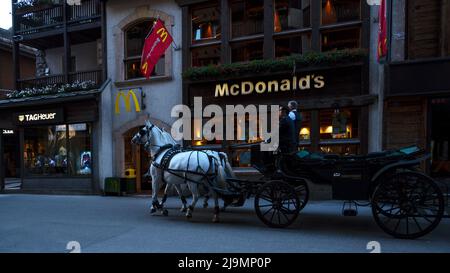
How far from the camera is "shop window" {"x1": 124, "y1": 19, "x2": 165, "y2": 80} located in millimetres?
13273

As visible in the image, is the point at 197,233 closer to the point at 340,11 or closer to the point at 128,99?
the point at 128,99

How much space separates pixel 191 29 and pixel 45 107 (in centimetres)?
697

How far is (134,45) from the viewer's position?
533 inches

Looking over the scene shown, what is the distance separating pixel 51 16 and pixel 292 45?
11.0 metres

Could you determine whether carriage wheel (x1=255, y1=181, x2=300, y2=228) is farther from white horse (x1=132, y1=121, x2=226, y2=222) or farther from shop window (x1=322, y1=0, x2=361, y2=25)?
shop window (x1=322, y1=0, x2=361, y2=25)

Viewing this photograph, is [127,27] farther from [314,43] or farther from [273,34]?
[314,43]

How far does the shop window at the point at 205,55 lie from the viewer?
12227mm

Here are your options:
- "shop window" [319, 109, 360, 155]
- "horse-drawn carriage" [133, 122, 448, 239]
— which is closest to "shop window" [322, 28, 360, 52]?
"shop window" [319, 109, 360, 155]

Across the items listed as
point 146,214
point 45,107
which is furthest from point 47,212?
point 45,107

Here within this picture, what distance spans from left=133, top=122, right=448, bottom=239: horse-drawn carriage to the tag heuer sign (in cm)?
753

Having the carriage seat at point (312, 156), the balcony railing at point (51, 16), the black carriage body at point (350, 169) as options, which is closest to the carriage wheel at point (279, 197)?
the black carriage body at point (350, 169)

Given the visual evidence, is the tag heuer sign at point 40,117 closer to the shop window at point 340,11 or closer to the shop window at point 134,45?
the shop window at point 134,45

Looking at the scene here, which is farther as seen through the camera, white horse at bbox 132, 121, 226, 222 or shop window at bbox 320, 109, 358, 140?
shop window at bbox 320, 109, 358, 140

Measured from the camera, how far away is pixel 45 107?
45.6 ft
